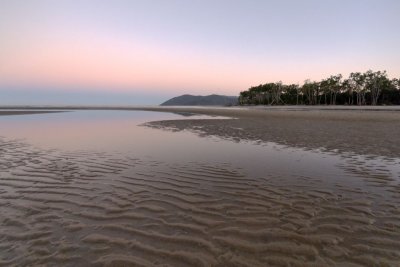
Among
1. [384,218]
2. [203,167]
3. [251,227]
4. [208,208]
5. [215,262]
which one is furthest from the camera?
[203,167]

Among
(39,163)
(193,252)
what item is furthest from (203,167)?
(39,163)

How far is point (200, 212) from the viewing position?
5.25m

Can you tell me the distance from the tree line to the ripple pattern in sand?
332 ft

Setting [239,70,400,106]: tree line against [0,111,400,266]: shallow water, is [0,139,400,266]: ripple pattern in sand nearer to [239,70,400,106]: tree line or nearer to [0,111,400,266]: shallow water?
[0,111,400,266]: shallow water

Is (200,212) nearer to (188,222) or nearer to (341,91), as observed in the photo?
(188,222)

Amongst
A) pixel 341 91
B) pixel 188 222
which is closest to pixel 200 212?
pixel 188 222

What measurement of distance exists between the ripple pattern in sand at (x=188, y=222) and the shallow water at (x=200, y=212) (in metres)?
0.02

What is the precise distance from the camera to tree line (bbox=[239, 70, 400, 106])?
291ft

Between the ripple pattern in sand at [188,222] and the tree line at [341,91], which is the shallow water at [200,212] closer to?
the ripple pattern in sand at [188,222]

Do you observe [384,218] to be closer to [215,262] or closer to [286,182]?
[286,182]

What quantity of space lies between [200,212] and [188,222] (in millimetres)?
528

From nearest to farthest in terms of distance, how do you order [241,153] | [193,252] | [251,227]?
[193,252]
[251,227]
[241,153]

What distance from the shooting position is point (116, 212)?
5246 mm

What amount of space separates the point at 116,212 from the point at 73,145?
33.2 ft
